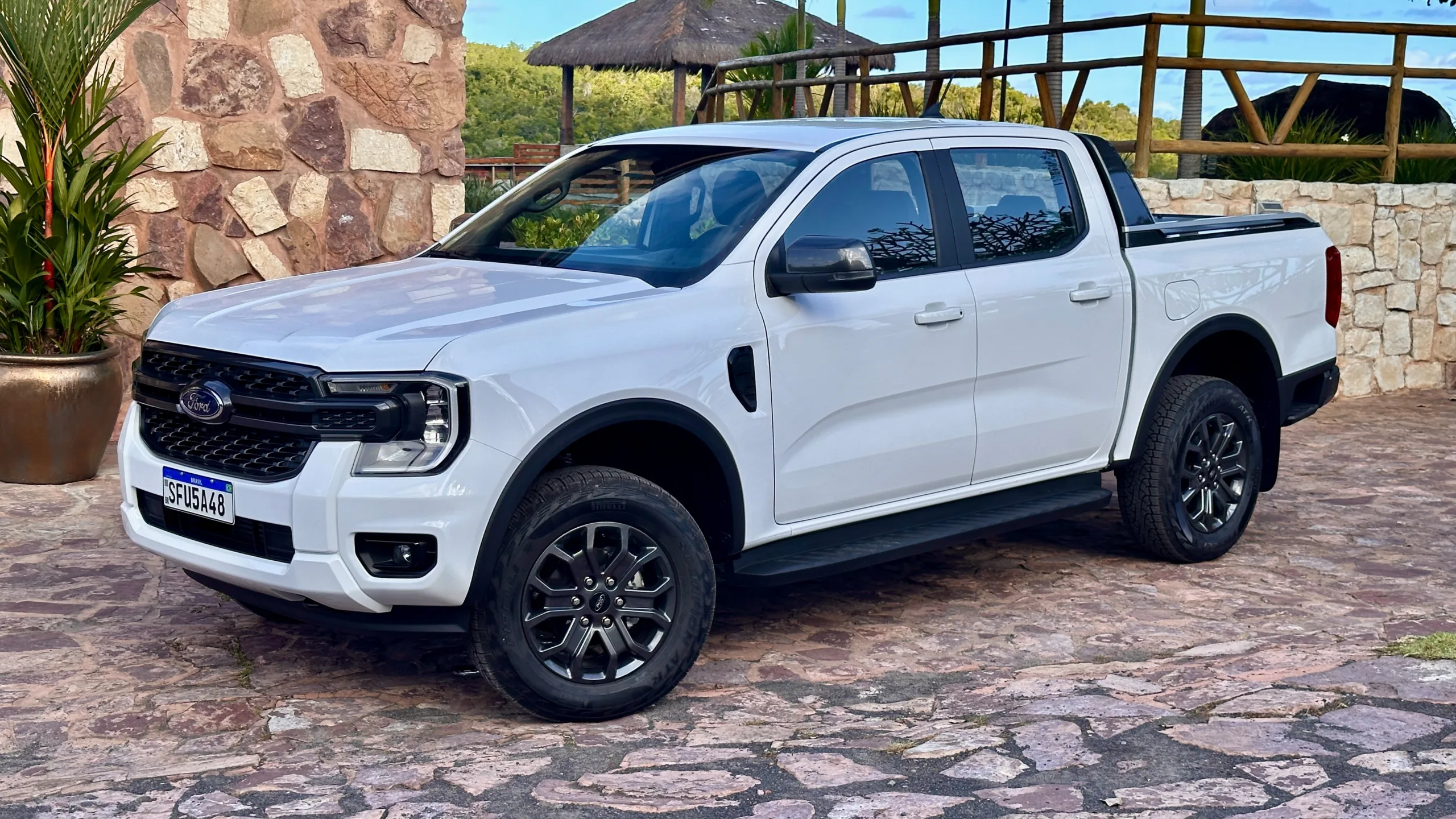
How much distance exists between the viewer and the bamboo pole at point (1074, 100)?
1190cm

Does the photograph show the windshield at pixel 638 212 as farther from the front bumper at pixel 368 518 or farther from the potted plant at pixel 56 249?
the potted plant at pixel 56 249

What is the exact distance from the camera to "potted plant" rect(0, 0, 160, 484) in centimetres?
762

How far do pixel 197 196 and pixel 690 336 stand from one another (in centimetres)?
562

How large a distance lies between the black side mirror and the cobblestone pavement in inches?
51.6

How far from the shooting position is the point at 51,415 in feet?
25.1

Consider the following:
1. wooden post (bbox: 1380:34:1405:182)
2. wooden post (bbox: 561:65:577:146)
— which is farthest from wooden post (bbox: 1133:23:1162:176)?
wooden post (bbox: 561:65:577:146)

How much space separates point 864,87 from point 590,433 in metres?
11.9

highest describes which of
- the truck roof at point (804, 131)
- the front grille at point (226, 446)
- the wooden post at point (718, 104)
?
the wooden post at point (718, 104)

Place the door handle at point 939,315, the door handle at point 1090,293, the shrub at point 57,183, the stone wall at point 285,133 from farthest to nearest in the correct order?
the stone wall at point 285,133
the shrub at point 57,183
the door handle at point 1090,293
the door handle at point 939,315

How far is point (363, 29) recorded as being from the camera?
9.77m

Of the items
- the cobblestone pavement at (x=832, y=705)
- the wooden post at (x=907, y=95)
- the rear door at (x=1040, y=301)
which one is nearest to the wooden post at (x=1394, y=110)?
the wooden post at (x=907, y=95)

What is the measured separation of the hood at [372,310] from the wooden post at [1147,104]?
285 inches

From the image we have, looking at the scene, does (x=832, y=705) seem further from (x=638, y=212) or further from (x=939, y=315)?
(x=638, y=212)

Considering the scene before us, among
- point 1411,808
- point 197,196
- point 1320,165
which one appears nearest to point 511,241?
point 1411,808
